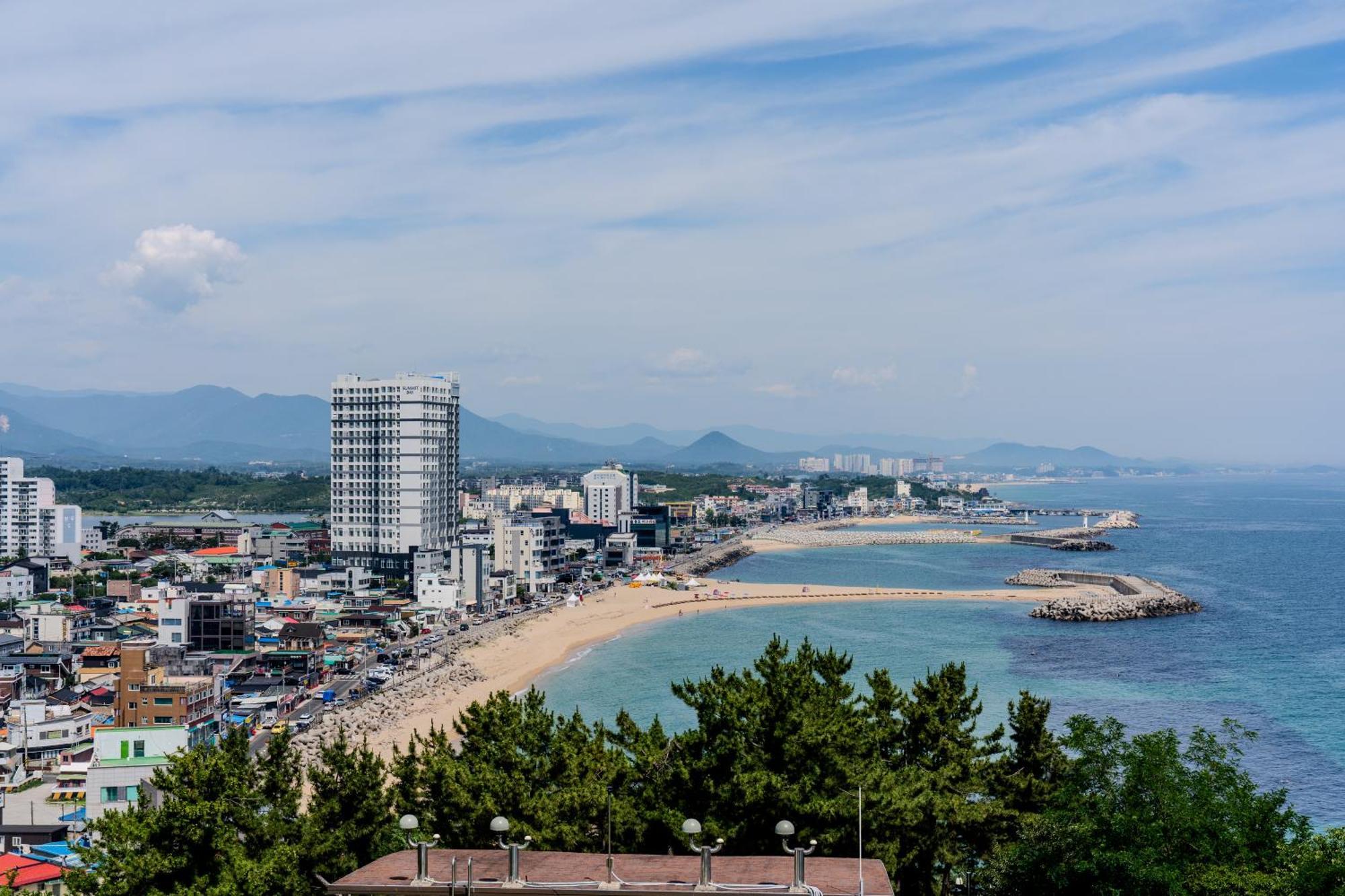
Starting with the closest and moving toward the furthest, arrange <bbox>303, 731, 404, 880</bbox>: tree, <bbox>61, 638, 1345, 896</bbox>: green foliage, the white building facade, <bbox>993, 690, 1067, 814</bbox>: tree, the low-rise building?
<bbox>61, 638, 1345, 896</bbox>: green foliage → <bbox>303, 731, 404, 880</bbox>: tree → <bbox>993, 690, 1067, 814</bbox>: tree → the low-rise building → the white building facade

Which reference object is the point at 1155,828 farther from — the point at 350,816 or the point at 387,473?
the point at 387,473

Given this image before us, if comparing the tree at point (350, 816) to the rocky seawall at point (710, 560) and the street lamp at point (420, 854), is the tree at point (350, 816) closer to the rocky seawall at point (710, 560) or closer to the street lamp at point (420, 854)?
the street lamp at point (420, 854)

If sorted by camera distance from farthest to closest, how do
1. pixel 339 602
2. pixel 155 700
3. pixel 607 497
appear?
pixel 607 497, pixel 339 602, pixel 155 700

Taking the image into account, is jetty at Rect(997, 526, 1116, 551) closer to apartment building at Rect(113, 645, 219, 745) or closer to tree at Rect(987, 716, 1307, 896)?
apartment building at Rect(113, 645, 219, 745)

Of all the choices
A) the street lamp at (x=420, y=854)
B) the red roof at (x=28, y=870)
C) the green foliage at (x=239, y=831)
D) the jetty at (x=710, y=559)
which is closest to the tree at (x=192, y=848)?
the green foliage at (x=239, y=831)

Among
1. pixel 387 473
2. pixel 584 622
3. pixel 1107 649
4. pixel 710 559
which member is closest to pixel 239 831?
pixel 1107 649

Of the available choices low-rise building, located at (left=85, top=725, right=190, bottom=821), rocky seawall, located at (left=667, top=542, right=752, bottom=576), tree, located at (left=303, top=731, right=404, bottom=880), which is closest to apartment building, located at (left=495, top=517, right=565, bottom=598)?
rocky seawall, located at (left=667, top=542, right=752, bottom=576)
